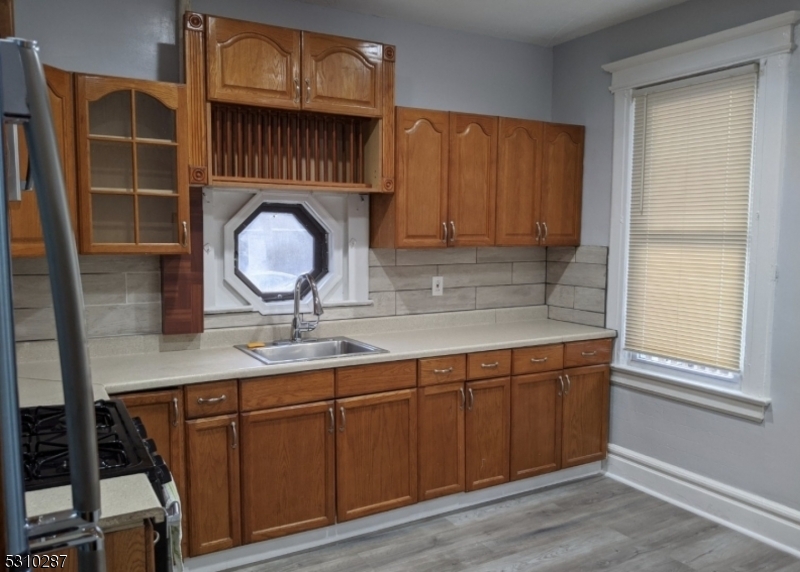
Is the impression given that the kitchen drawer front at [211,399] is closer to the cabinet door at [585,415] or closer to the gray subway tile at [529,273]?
the cabinet door at [585,415]

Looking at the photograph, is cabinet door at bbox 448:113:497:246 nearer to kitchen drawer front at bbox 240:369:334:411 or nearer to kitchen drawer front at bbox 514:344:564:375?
kitchen drawer front at bbox 514:344:564:375

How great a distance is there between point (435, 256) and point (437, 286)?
18 centimetres

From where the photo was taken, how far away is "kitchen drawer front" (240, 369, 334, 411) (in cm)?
260

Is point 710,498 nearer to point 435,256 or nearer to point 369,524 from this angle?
point 369,524

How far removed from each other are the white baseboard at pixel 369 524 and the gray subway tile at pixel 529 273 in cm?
118

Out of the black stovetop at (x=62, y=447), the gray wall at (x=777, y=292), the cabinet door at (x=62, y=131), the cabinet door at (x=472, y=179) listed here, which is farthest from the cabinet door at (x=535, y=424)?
the cabinet door at (x=62, y=131)

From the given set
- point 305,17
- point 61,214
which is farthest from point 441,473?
point 61,214

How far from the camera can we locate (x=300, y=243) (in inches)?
130

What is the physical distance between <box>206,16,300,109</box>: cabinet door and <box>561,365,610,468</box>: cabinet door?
2.11 meters

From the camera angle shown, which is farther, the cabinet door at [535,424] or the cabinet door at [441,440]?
the cabinet door at [535,424]

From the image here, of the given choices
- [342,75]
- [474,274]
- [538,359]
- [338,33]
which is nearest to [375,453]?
[538,359]

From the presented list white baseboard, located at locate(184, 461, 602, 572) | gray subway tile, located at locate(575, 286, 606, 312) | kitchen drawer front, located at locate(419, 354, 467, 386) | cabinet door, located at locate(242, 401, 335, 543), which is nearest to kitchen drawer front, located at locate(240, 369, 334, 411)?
→ cabinet door, located at locate(242, 401, 335, 543)

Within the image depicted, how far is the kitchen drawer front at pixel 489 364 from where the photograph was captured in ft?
10.3

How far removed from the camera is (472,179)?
3.43 m
